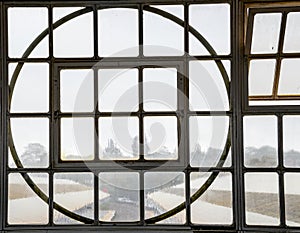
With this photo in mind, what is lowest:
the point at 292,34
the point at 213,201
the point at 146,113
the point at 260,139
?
the point at 213,201

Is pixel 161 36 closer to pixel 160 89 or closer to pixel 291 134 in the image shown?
pixel 160 89

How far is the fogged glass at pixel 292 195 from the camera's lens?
1985 mm

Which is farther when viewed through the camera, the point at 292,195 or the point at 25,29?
the point at 25,29

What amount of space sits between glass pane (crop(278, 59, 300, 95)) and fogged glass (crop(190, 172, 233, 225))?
530 mm

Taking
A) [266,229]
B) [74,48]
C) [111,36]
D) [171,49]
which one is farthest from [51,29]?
[266,229]

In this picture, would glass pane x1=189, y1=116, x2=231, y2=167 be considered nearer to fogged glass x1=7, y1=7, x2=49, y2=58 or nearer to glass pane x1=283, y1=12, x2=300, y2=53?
glass pane x1=283, y1=12, x2=300, y2=53

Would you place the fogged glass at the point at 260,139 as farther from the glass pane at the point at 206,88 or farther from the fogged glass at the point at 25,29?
the fogged glass at the point at 25,29

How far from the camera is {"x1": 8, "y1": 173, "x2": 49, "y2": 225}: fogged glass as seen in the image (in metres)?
2.05

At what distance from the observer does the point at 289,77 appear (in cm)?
208

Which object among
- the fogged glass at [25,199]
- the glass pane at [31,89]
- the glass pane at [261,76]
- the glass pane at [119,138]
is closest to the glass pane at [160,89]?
the glass pane at [119,138]

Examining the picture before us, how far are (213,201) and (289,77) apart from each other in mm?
746

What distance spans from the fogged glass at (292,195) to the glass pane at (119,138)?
77 cm

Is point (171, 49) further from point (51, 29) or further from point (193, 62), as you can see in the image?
point (51, 29)

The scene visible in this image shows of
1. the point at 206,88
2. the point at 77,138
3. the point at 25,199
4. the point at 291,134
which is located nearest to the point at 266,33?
the point at 206,88
